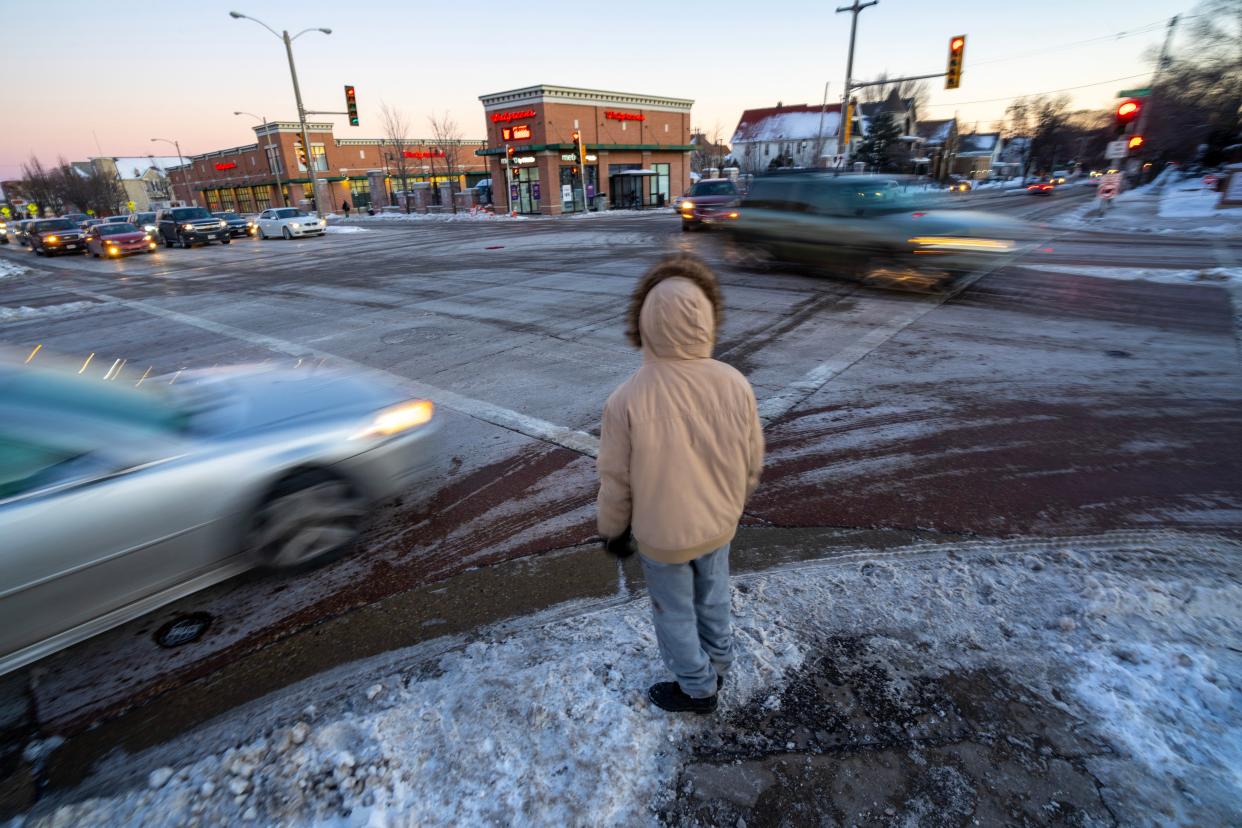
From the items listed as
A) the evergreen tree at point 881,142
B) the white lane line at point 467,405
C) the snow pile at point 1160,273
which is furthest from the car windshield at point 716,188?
the evergreen tree at point 881,142

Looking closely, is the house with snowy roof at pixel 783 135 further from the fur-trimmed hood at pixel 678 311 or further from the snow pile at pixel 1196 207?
the fur-trimmed hood at pixel 678 311

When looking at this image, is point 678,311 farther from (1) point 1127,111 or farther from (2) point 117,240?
(2) point 117,240

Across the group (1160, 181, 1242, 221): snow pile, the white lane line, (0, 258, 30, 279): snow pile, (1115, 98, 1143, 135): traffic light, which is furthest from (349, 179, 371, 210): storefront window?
(1160, 181, 1242, 221): snow pile

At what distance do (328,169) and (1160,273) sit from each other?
7708cm

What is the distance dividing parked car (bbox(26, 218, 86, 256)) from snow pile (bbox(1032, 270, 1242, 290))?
1487 inches

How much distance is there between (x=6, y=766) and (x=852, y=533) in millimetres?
4220

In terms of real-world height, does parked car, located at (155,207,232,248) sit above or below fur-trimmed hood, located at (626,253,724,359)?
below

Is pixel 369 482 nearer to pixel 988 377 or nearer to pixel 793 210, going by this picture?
pixel 988 377

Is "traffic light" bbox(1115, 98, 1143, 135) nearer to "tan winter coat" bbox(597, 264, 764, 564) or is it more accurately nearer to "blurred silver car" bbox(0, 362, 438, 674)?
"tan winter coat" bbox(597, 264, 764, 564)

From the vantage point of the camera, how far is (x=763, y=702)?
249 centimetres

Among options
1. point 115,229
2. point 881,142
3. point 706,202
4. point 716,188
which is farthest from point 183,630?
point 881,142

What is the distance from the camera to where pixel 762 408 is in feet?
18.3

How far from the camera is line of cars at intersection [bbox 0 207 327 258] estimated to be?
25.1 metres

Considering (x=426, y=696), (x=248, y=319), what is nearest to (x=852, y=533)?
(x=426, y=696)
